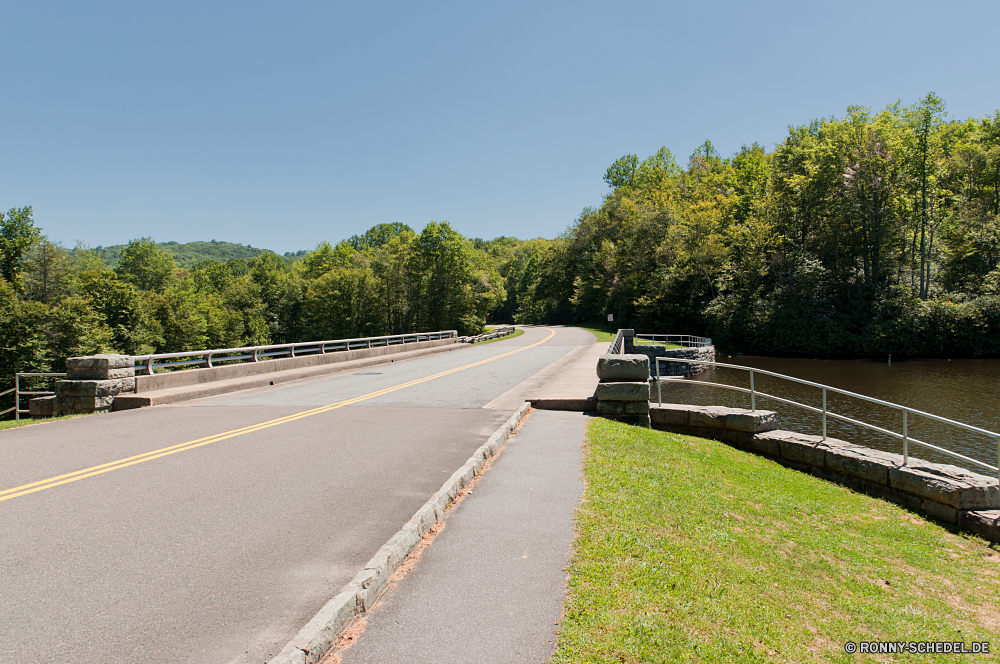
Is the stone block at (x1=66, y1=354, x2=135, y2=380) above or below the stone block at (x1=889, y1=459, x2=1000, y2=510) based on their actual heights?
above

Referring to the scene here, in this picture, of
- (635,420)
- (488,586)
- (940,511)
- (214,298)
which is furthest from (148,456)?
(214,298)

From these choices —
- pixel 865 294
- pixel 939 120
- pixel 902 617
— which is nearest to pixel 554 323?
pixel 865 294

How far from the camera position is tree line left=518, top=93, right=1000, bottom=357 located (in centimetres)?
4381

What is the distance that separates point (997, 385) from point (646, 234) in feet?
130

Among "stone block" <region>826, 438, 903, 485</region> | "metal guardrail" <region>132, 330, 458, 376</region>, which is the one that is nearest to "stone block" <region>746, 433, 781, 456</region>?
"stone block" <region>826, 438, 903, 485</region>

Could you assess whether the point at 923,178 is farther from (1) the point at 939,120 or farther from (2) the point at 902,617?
(2) the point at 902,617

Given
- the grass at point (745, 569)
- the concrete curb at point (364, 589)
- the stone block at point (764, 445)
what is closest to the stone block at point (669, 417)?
the stone block at point (764, 445)

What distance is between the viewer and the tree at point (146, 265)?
8788 cm

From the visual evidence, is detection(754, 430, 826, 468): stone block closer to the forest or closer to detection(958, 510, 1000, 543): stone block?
detection(958, 510, 1000, 543): stone block

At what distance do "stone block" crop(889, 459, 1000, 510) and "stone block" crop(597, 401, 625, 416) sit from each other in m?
4.73

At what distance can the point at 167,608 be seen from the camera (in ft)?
11.2

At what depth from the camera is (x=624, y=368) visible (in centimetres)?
1005

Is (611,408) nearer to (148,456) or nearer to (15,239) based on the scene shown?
(148,456)

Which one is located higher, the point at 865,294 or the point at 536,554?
the point at 865,294
